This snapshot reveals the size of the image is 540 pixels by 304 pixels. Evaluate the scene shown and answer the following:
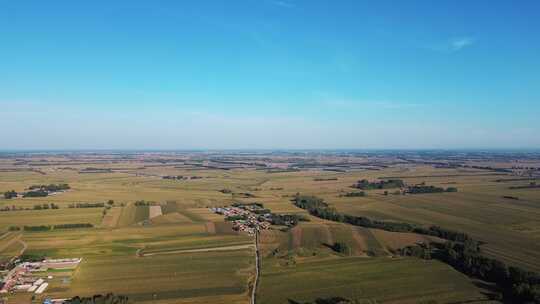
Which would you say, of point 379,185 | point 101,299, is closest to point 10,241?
point 101,299

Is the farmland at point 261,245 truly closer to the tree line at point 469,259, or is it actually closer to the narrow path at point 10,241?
the narrow path at point 10,241

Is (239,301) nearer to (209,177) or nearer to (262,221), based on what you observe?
(262,221)

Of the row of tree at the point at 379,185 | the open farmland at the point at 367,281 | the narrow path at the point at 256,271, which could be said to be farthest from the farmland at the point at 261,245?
the row of tree at the point at 379,185

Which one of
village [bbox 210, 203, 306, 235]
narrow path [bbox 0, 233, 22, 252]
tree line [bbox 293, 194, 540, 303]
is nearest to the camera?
tree line [bbox 293, 194, 540, 303]

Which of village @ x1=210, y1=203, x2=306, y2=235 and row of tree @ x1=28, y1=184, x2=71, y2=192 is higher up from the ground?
row of tree @ x1=28, y1=184, x2=71, y2=192

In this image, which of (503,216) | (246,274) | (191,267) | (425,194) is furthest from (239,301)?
(425,194)

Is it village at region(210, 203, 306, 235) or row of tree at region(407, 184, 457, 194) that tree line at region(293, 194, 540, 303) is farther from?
row of tree at region(407, 184, 457, 194)

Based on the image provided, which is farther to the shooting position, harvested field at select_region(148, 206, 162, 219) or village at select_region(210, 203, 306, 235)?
harvested field at select_region(148, 206, 162, 219)

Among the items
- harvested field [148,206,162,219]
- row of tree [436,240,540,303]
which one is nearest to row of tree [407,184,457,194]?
row of tree [436,240,540,303]

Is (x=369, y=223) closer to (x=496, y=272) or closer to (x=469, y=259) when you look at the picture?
(x=469, y=259)
